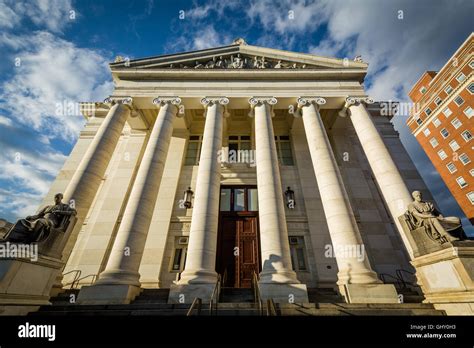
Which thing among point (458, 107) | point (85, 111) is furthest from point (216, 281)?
point (458, 107)

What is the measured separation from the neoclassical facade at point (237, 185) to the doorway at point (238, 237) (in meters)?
0.07

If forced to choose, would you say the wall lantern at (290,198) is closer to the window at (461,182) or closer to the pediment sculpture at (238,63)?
the pediment sculpture at (238,63)

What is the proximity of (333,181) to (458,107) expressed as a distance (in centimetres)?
4506

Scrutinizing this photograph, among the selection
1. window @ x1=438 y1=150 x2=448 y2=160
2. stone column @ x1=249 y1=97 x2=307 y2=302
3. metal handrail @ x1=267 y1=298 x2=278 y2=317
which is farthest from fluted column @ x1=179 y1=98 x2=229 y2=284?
window @ x1=438 y1=150 x2=448 y2=160

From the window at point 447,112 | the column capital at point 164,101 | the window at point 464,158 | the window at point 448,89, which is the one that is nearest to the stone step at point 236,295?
the column capital at point 164,101

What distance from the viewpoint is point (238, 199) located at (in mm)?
16344

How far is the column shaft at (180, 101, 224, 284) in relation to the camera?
9203mm

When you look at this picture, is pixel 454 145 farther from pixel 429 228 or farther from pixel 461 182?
pixel 429 228

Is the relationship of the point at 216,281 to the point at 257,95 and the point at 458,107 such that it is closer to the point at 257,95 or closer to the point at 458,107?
the point at 257,95

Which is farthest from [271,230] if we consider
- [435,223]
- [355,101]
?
[355,101]

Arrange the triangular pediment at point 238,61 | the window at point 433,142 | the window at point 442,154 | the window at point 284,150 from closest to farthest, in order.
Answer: the triangular pediment at point 238,61, the window at point 284,150, the window at point 442,154, the window at point 433,142

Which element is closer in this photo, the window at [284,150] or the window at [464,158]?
the window at [284,150]

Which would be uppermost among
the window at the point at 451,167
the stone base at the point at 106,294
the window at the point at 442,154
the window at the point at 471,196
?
the window at the point at 442,154

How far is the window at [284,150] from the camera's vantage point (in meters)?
17.9
